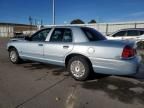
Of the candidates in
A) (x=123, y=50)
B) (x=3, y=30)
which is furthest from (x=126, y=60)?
(x=3, y=30)

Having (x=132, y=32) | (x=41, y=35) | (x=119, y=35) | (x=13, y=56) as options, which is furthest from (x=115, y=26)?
(x=41, y=35)

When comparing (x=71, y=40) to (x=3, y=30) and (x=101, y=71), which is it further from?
(x=3, y=30)

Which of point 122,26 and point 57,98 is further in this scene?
point 122,26

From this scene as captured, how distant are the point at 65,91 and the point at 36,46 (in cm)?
→ 263

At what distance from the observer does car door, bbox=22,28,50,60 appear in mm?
6656

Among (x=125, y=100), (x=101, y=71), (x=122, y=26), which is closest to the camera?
(x=125, y=100)

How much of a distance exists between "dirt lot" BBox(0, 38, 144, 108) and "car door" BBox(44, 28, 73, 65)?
56 centimetres

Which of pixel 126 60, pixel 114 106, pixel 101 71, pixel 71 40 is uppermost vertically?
pixel 71 40

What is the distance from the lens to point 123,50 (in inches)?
191

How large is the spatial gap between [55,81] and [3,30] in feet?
170

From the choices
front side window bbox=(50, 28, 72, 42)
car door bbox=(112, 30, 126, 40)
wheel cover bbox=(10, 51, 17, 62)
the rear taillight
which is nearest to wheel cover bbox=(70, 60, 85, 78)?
front side window bbox=(50, 28, 72, 42)

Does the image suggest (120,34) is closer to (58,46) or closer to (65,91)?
(58,46)

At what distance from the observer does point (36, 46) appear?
6.80m

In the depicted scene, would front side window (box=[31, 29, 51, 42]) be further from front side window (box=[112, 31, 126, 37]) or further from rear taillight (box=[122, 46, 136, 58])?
front side window (box=[112, 31, 126, 37])
